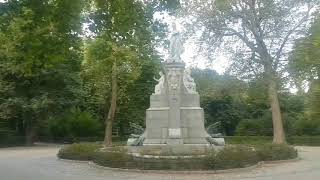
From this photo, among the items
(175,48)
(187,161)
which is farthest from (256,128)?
(187,161)

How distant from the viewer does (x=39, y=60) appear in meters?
9.14

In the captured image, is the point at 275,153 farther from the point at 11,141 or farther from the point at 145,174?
the point at 11,141

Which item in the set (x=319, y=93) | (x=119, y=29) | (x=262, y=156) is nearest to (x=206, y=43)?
(x=262, y=156)

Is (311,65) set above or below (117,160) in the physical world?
above

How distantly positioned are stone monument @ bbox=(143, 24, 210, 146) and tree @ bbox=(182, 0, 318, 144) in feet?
27.3

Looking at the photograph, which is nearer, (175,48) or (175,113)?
(175,113)

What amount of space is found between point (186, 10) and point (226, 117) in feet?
67.2

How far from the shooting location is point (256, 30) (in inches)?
1293

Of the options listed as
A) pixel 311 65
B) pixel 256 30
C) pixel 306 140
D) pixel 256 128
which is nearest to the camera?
pixel 311 65

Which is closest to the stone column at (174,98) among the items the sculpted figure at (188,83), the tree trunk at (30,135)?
the sculpted figure at (188,83)

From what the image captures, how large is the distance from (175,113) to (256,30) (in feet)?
38.5

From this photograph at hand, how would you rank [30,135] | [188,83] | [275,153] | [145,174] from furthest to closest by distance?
[30,135] → [188,83] → [275,153] → [145,174]

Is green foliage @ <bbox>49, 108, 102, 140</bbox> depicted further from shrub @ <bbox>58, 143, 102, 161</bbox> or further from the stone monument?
the stone monument

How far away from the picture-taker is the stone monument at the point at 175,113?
24406 millimetres
